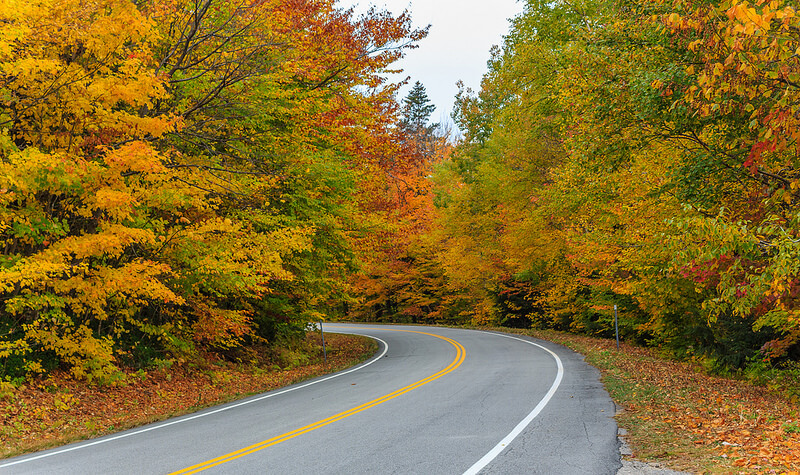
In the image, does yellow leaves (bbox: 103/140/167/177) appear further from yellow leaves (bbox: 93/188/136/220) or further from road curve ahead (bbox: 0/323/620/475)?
road curve ahead (bbox: 0/323/620/475)

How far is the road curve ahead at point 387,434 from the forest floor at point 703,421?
1.48ft

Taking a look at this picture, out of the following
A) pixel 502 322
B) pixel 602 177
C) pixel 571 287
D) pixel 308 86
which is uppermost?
pixel 308 86

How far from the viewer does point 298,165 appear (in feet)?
49.9

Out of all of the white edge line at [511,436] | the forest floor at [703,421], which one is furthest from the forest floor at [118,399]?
the forest floor at [703,421]

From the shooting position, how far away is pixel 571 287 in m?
26.3

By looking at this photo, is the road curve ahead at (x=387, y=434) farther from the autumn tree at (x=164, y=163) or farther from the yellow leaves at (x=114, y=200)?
the yellow leaves at (x=114, y=200)

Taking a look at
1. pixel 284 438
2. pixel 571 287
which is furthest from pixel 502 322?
pixel 284 438

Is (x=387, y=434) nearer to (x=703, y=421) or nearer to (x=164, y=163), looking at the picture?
(x=703, y=421)

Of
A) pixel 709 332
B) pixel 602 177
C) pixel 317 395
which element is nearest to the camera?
pixel 317 395

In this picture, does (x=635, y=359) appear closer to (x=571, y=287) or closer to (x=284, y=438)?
(x=571, y=287)

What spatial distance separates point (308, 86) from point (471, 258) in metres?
18.8

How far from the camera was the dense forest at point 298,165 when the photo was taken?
7781 mm

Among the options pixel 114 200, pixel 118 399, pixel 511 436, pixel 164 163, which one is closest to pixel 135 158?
pixel 114 200

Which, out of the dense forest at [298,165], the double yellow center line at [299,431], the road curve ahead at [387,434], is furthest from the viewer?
the dense forest at [298,165]
